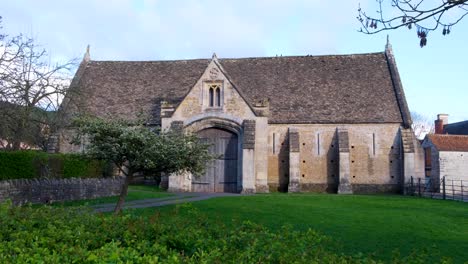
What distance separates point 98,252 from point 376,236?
339 inches

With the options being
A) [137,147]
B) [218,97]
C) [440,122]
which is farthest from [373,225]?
[440,122]

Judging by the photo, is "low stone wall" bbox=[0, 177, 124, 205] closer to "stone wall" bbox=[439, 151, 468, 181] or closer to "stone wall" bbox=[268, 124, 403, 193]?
"stone wall" bbox=[268, 124, 403, 193]

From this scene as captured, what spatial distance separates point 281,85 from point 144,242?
3134 centimetres

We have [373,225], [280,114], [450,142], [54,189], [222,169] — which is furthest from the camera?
[450,142]

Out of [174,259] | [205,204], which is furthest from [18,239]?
[205,204]

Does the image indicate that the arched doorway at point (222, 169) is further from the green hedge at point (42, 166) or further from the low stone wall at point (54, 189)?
the green hedge at point (42, 166)

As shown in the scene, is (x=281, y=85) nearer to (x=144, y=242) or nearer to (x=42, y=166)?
(x=42, y=166)

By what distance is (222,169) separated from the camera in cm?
3191

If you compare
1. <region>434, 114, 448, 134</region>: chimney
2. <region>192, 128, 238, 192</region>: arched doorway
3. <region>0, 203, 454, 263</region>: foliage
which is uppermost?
<region>434, 114, 448, 134</region>: chimney

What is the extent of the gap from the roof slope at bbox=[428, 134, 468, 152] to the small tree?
105 feet

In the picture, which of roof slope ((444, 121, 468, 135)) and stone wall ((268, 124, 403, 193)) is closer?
stone wall ((268, 124, 403, 193))

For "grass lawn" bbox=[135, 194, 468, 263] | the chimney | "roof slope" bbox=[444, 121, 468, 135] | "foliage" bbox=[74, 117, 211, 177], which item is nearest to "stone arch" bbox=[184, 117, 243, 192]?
"grass lawn" bbox=[135, 194, 468, 263]

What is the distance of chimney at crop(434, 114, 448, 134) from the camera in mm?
58641

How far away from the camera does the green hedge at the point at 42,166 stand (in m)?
18.2
